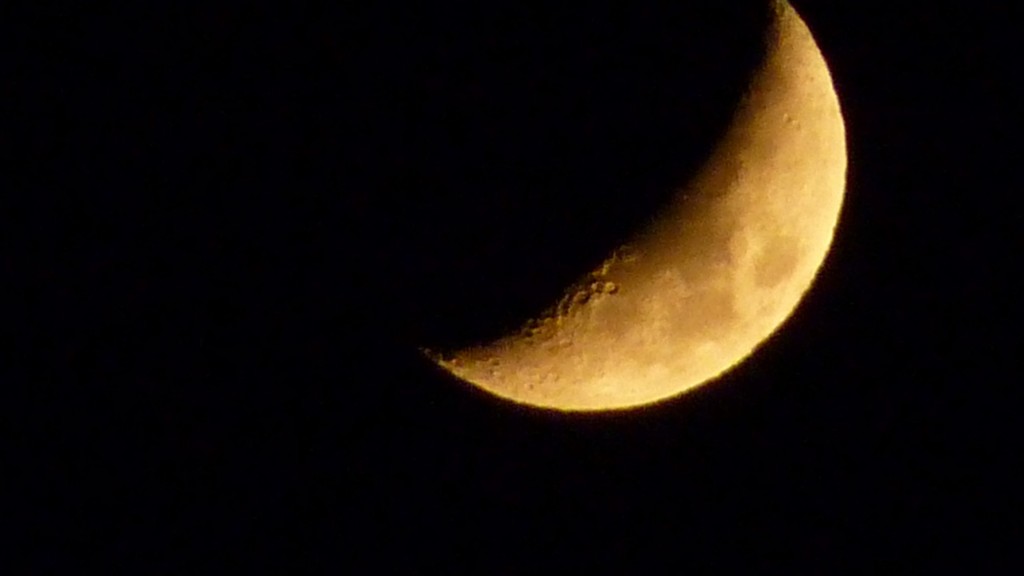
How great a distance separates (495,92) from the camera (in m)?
3.10

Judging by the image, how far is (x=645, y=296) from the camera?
3.43 meters

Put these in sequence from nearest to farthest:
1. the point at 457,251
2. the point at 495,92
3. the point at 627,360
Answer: the point at 495,92
the point at 457,251
the point at 627,360

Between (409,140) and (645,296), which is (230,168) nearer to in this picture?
(409,140)

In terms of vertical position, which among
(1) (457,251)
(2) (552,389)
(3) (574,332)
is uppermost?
(1) (457,251)

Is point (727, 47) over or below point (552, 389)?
over

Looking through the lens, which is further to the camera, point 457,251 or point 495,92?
point 457,251

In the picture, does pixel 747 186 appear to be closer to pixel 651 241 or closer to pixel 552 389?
pixel 651 241

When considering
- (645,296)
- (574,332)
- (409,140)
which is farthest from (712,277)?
(409,140)

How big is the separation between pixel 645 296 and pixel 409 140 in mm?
781

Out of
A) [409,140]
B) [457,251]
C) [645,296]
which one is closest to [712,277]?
[645,296]

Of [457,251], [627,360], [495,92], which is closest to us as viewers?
[495,92]

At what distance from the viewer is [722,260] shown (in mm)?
3393

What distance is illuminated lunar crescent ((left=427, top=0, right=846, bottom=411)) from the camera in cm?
338

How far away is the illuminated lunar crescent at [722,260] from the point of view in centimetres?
338
